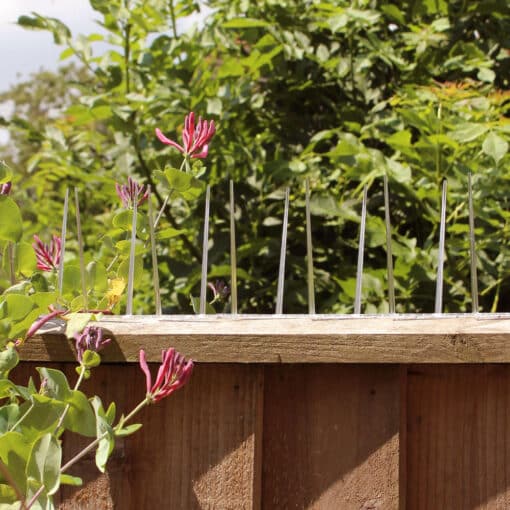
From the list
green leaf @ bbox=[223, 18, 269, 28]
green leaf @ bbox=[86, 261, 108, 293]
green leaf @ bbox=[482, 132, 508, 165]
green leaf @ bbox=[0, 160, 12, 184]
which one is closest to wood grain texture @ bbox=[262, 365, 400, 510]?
green leaf @ bbox=[86, 261, 108, 293]

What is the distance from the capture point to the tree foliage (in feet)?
7.16

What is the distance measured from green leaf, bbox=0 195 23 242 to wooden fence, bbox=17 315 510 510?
0.15 meters

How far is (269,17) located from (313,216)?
27.7 inches

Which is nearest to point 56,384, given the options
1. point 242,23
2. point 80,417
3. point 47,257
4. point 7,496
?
point 80,417

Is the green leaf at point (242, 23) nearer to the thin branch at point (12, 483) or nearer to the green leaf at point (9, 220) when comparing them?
the green leaf at point (9, 220)

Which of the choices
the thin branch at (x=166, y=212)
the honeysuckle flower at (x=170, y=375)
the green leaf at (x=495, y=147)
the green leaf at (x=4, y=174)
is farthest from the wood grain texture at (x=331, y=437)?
the thin branch at (x=166, y=212)

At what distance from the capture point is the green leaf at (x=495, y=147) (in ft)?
6.32

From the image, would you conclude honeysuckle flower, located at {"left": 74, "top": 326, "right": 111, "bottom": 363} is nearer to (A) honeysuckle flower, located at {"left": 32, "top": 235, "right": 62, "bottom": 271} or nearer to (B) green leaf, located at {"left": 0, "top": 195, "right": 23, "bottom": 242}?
(B) green leaf, located at {"left": 0, "top": 195, "right": 23, "bottom": 242}

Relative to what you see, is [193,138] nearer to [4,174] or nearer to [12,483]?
[4,174]

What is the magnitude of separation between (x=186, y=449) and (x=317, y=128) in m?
1.77

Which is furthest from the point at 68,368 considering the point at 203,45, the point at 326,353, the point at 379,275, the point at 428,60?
the point at 428,60

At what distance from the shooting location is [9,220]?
3.78 feet

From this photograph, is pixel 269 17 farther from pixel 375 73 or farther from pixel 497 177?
pixel 497 177

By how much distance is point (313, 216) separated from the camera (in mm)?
2461
